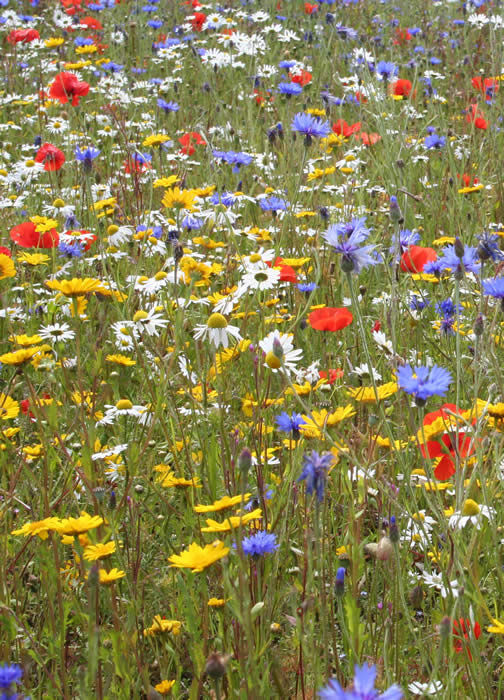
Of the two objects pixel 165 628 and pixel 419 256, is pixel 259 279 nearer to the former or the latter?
pixel 419 256

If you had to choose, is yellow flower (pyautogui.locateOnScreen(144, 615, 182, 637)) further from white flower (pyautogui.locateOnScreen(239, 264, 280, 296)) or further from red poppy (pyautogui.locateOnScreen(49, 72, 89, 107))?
red poppy (pyautogui.locateOnScreen(49, 72, 89, 107))

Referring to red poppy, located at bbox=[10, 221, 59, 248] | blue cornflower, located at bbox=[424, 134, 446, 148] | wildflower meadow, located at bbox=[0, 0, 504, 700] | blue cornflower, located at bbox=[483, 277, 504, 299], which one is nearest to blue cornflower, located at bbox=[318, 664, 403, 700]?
wildflower meadow, located at bbox=[0, 0, 504, 700]

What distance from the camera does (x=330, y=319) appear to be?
66.2 inches

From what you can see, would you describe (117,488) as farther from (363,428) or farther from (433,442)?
(433,442)

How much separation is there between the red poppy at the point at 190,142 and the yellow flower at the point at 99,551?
7.20 feet

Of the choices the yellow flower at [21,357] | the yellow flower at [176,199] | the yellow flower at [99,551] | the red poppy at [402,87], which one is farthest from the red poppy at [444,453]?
the red poppy at [402,87]

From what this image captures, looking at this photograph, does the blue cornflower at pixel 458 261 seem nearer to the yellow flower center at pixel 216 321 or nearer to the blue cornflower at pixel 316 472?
the yellow flower center at pixel 216 321

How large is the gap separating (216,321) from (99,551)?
565 millimetres

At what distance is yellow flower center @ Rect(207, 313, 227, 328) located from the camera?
1.60m

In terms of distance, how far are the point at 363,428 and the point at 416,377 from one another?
2.12ft

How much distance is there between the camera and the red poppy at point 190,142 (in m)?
3.20

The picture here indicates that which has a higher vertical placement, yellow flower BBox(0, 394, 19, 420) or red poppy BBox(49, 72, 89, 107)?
red poppy BBox(49, 72, 89, 107)

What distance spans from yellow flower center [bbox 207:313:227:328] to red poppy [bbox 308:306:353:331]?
0.19m

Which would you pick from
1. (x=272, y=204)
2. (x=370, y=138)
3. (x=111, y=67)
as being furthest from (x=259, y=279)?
(x=111, y=67)
